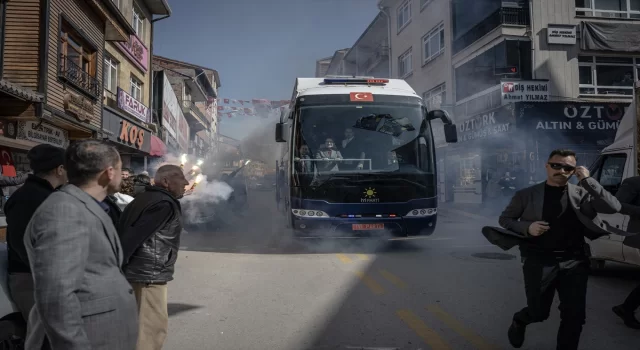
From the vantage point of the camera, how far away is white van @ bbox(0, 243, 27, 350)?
2.78 m

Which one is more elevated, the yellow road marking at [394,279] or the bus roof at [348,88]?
the bus roof at [348,88]

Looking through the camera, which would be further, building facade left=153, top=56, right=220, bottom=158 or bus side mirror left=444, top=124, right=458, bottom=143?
building facade left=153, top=56, right=220, bottom=158

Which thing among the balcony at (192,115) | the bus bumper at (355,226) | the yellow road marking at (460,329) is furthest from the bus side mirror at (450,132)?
the balcony at (192,115)

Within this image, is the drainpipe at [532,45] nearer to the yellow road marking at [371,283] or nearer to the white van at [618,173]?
the white van at [618,173]

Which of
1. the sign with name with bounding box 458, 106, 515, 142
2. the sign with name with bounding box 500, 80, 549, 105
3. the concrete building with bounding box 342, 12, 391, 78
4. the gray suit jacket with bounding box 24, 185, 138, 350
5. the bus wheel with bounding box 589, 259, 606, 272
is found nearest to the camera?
the gray suit jacket with bounding box 24, 185, 138, 350

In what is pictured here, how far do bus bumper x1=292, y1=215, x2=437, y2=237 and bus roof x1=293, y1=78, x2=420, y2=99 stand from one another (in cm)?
242

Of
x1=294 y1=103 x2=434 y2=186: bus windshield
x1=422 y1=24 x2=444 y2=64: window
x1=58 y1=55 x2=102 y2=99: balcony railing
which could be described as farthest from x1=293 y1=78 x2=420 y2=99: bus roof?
x1=422 y1=24 x2=444 y2=64: window

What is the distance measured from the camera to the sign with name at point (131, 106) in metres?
16.6

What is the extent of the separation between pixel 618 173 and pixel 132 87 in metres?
18.8

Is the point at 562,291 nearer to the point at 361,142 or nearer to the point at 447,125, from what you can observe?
the point at 361,142

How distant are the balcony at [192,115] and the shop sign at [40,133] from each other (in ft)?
71.2

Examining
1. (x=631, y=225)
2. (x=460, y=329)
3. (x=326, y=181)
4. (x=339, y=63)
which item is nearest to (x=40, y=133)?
(x=326, y=181)

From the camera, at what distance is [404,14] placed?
91.4 ft

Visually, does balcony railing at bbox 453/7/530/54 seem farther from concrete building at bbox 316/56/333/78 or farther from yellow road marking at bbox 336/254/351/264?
concrete building at bbox 316/56/333/78
